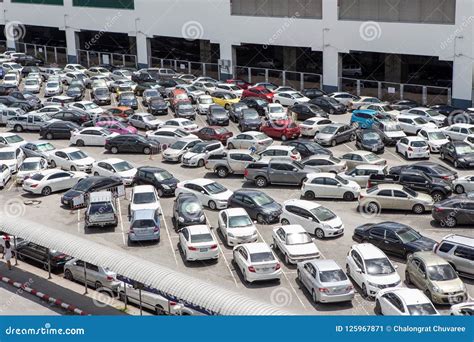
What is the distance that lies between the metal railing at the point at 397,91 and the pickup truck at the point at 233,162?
20.4 meters

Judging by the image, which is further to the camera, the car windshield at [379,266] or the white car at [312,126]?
the white car at [312,126]

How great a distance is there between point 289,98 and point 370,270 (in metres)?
31.8

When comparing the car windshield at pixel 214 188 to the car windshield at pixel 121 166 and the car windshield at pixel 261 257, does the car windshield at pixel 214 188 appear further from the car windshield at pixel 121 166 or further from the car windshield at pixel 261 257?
the car windshield at pixel 261 257

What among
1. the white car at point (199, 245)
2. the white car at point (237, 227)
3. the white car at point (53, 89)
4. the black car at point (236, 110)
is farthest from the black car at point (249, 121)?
the white car at point (199, 245)

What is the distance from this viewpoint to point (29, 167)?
41781mm

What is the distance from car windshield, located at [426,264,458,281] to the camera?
26.9 meters

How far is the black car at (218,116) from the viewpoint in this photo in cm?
5275

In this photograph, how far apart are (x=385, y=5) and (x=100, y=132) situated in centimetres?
2444

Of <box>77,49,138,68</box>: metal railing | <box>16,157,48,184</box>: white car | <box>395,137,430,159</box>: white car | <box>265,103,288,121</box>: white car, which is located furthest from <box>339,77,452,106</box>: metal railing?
<box>16,157,48,184</box>: white car

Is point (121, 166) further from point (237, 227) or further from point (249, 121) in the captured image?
point (249, 121)

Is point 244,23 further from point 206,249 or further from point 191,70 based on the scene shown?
point 206,249

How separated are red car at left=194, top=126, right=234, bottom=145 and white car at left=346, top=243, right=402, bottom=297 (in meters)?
20.5

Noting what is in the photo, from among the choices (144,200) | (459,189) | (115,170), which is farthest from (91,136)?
(459,189)
